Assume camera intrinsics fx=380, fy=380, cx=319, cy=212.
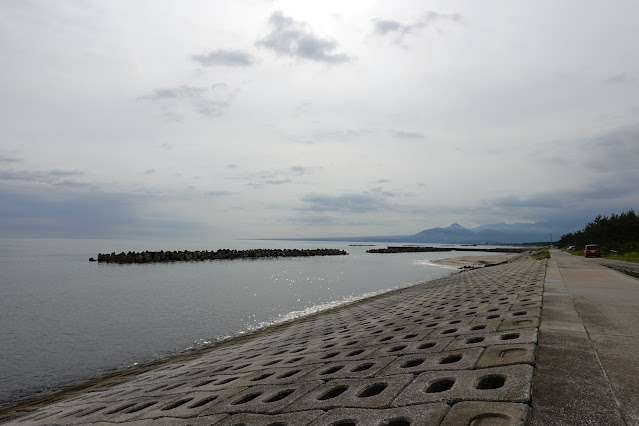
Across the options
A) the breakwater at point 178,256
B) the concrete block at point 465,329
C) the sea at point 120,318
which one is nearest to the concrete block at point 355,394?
the concrete block at point 465,329

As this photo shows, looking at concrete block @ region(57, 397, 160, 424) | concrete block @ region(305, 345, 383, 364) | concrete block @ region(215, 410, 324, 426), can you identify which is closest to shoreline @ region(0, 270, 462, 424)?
concrete block @ region(57, 397, 160, 424)

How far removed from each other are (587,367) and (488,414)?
86.8 inches

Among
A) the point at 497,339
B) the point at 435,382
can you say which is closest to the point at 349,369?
the point at 435,382

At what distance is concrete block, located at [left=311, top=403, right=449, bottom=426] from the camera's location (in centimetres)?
422

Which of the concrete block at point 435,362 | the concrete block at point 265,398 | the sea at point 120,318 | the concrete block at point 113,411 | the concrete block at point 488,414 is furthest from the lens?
the sea at point 120,318

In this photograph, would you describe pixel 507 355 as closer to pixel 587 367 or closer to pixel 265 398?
pixel 587 367

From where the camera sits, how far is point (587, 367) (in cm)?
517

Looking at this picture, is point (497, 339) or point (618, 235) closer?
point (497, 339)

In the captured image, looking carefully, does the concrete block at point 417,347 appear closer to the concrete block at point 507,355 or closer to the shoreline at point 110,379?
the concrete block at point 507,355

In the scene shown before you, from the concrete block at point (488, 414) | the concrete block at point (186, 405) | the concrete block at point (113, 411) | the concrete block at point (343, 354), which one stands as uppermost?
the concrete block at point (488, 414)

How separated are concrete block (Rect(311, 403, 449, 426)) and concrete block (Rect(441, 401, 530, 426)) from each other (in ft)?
0.46

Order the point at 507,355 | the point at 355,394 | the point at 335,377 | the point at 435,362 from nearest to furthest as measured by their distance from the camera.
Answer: the point at 355,394
the point at 507,355
the point at 435,362
the point at 335,377

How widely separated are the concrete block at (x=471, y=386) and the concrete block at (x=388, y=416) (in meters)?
0.20

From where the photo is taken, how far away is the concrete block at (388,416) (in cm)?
422
